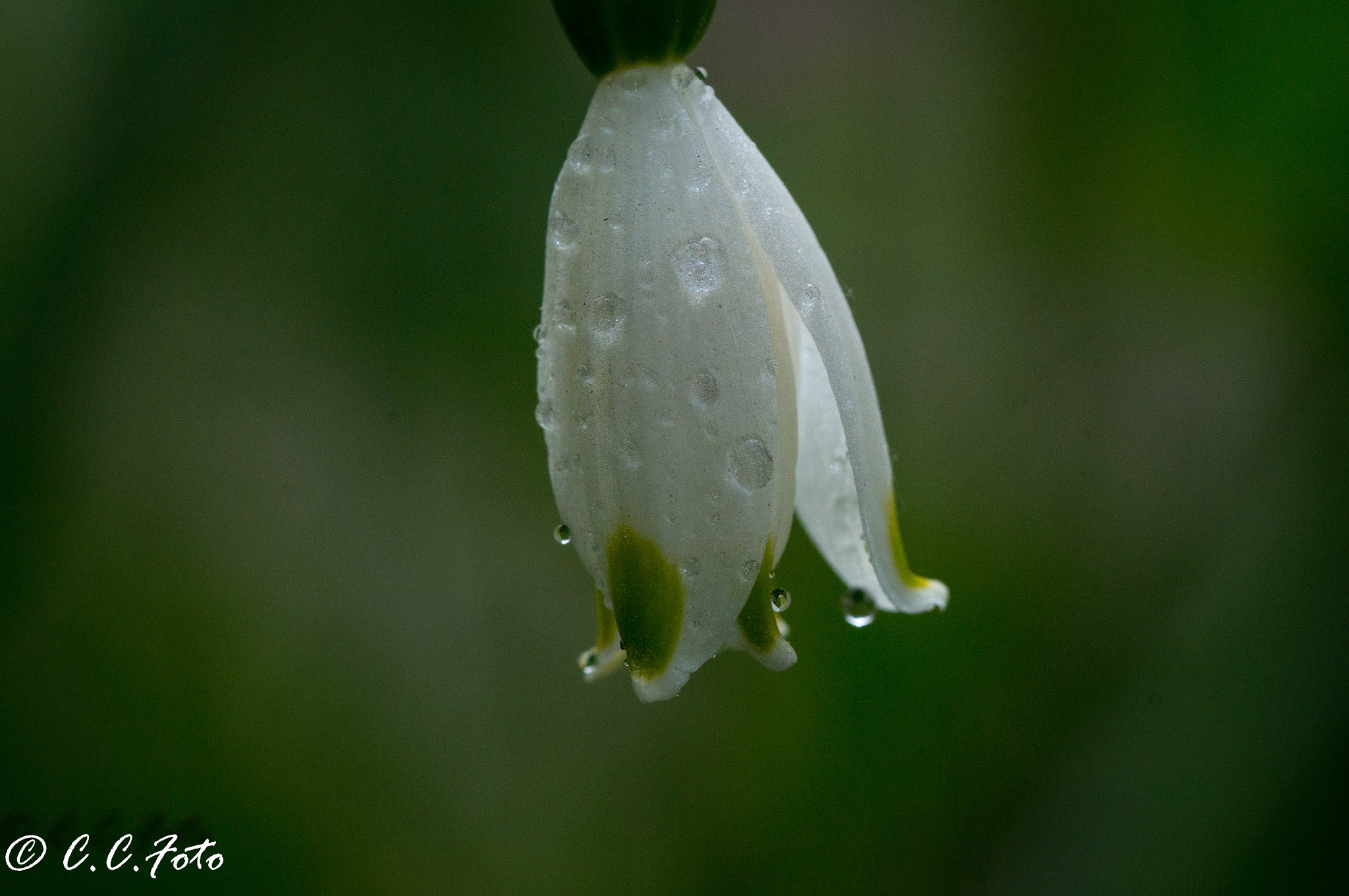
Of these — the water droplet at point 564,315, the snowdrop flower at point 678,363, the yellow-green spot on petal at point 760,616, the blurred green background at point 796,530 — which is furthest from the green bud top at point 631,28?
the blurred green background at point 796,530

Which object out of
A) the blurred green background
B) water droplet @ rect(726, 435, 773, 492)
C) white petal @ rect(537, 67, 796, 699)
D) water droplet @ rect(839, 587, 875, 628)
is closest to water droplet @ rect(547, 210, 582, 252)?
white petal @ rect(537, 67, 796, 699)

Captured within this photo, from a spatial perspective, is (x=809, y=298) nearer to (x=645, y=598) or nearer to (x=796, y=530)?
(x=645, y=598)

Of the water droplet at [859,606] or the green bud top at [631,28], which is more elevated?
the green bud top at [631,28]

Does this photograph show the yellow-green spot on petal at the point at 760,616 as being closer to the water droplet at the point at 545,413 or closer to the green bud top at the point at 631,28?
the water droplet at the point at 545,413

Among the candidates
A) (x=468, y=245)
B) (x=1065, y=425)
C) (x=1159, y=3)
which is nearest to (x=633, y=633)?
(x=468, y=245)

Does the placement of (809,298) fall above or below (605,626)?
above

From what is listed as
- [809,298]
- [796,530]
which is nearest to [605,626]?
[809,298]

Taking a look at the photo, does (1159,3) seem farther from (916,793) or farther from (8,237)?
(8,237)
